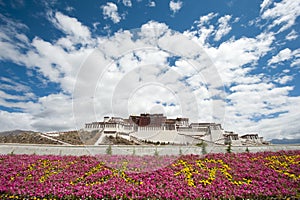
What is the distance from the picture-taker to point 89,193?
6.39 metres

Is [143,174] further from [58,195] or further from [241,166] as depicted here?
[241,166]

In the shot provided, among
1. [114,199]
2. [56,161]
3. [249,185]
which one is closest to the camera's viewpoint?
[114,199]

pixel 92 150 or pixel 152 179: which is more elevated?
pixel 92 150

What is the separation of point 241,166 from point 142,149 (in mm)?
7119

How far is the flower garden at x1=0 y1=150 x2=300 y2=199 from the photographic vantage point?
21.3ft

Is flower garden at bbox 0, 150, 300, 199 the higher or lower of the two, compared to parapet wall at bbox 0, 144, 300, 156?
→ lower

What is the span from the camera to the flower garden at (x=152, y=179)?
6484mm

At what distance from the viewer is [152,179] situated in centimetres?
777

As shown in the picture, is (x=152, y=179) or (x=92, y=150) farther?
(x=92, y=150)

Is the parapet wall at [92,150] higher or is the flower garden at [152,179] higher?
the parapet wall at [92,150]

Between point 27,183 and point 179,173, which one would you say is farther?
point 179,173

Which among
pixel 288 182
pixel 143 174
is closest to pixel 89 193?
pixel 143 174

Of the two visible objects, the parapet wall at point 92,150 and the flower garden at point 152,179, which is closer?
the flower garden at point 152,179

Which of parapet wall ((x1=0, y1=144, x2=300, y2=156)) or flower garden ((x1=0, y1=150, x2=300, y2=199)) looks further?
parapet wall ((x1=0, y1=144, x2=300, y2=156))
